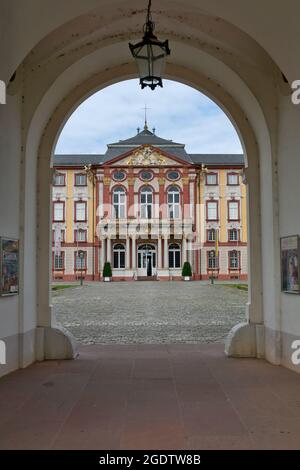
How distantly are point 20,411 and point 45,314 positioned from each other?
300cm

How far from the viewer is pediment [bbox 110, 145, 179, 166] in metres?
54.7

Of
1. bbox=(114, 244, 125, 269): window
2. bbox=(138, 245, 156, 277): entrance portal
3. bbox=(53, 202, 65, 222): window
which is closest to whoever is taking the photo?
bbox=(138, 245, 156, 277): entrance portal

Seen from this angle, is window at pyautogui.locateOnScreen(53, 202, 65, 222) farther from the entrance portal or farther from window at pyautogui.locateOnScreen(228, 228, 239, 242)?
window at pyautogui.locateOnScreen(228, 228, 239, 242)

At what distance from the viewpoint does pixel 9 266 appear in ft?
22.9

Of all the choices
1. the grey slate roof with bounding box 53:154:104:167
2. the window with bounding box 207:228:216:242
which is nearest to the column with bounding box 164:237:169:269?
the window with bounding box 207:228:216:242

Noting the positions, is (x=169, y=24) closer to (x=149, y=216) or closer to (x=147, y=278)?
(x=147, y=278)

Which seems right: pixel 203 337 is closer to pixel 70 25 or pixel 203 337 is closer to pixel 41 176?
pixel 41 176

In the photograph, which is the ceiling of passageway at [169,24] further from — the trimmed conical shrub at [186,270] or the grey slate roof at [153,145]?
the grey slate roof at [153,145]

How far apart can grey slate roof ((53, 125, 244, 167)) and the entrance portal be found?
35.1 ft

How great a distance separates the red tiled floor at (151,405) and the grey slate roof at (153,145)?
1937 inches

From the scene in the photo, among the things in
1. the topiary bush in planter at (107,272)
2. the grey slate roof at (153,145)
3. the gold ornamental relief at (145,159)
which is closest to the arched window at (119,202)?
the gold ornamental relief at (145,159)

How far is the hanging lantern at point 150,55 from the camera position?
571cm

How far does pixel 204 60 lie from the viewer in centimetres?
787
